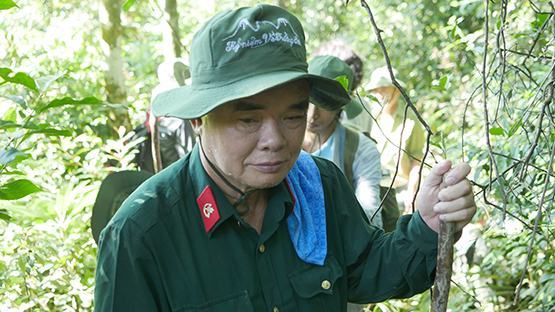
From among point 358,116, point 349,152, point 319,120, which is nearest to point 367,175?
point 349,152

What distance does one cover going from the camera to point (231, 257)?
216 cm

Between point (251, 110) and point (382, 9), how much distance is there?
973 cm

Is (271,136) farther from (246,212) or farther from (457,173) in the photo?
(457,173)

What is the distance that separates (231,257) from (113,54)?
5559 mm

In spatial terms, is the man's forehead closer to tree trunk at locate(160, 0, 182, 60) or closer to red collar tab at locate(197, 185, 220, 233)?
red collar tab at locate(197, 185, 220, 233)

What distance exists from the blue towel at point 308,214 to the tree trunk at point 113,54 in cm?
504

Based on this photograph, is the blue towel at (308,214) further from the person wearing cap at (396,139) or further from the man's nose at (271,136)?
the person wearing cap at (396,139)

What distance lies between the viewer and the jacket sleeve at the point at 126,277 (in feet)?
6.63

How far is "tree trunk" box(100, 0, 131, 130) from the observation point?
729cm

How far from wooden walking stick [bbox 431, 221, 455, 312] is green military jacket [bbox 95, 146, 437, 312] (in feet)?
0.60

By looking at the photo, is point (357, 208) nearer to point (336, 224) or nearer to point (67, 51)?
point (336, 224)

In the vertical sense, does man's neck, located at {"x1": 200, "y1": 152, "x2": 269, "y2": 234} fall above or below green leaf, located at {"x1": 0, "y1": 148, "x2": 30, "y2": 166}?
below

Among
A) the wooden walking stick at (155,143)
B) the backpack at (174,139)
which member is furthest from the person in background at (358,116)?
the wooden walking stick at (155,143)

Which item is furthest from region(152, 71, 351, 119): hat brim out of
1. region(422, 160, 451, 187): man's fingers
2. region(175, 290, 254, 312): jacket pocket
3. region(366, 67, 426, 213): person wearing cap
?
region(366, 67, 426, 213): person wearing cap
